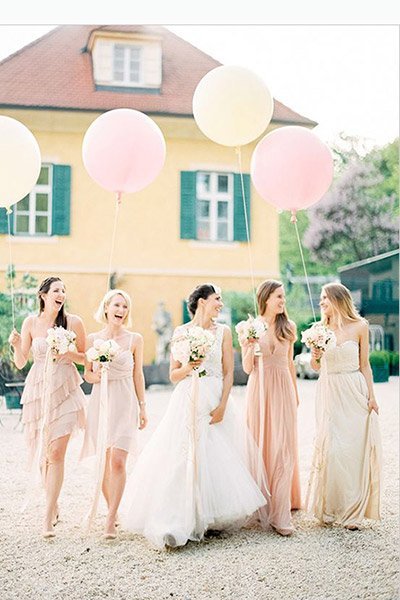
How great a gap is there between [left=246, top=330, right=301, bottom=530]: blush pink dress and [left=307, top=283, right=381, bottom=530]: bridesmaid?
0.57 ft

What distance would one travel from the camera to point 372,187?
640 centimetres

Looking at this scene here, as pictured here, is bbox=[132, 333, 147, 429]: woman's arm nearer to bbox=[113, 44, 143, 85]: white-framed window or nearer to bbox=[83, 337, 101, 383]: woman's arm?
bbox=[83, 337, 101, 383]: woman's arm

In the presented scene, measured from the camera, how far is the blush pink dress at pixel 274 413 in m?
3.88

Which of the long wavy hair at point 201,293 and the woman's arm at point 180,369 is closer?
the woman's arm at point 180,369

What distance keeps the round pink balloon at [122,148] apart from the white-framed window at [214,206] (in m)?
1.22

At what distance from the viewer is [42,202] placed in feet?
16.4

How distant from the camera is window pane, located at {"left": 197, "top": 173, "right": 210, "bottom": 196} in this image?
5191mm

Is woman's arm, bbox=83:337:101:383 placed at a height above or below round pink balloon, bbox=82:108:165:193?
below

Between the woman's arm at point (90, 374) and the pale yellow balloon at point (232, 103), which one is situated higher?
the pale yellow balloon at point (232, 103)

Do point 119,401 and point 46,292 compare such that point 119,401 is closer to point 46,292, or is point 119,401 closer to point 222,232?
point 46,292

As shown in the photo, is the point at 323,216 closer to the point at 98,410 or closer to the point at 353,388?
the point at 353,388

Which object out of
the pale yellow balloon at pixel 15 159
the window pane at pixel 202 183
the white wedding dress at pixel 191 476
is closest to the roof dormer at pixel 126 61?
the window pane at pixel 202 183

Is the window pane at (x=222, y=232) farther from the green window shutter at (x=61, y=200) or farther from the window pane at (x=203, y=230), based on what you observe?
the green window shutter at (x=61, y=200)

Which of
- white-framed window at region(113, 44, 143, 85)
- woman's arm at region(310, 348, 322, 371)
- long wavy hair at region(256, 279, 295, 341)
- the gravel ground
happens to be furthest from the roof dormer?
the gravel ground
